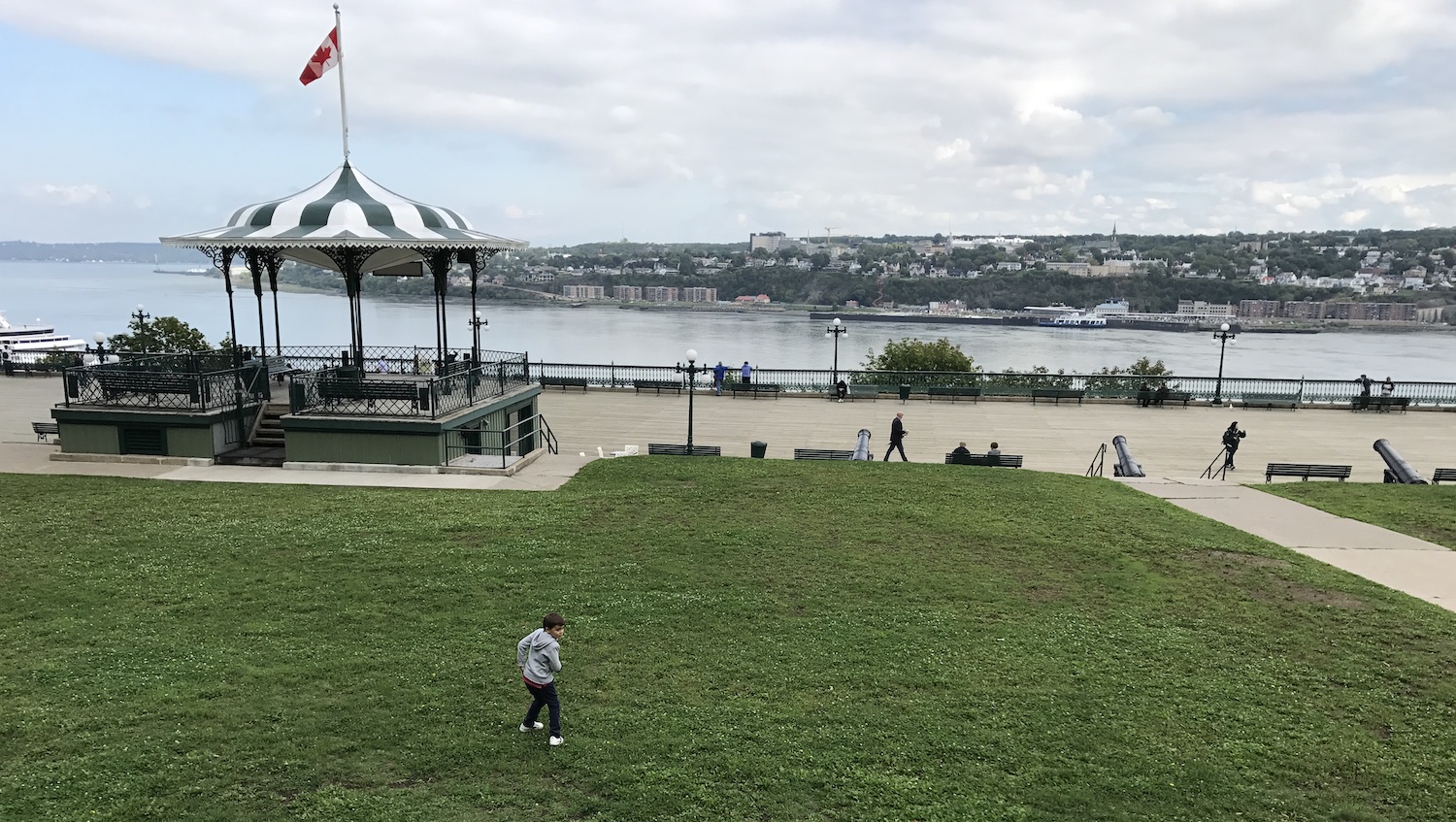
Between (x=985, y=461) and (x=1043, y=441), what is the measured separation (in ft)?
22.3

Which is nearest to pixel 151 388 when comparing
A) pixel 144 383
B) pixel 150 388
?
pixel 150 388

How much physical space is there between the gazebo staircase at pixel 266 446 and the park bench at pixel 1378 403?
109ft

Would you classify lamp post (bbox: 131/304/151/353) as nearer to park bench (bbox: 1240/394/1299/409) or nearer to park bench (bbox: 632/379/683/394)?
park bench (bbox: 632/379/683/394)

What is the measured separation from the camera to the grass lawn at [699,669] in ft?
19.1

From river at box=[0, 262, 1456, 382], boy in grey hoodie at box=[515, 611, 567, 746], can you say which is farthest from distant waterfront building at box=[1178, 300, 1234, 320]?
boy in grey hoodie at box=[515, 611, 567, 746]

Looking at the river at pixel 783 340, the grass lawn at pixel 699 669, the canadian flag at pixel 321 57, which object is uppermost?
the canadian flag at pixel 321 57

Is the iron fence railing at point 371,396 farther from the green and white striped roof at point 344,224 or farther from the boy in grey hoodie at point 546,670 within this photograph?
the boy in grey hoodie at point 546,670

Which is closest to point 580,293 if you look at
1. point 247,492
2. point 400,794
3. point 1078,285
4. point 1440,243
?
point 1078,285

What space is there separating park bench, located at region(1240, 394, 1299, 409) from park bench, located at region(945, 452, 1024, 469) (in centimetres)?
1699

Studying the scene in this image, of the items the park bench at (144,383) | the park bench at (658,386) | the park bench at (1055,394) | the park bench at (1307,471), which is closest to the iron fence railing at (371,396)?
the park bench at (144,383)

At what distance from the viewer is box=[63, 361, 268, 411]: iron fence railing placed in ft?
51.6

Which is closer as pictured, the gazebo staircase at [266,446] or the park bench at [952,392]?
the gazebo staircase at [266,446]

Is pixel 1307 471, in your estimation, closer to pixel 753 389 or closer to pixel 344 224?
pixel 753 389

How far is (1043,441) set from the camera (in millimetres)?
23641
